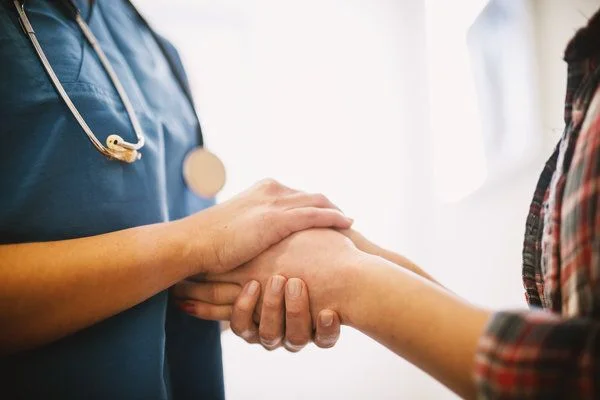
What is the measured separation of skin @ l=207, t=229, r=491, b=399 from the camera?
367mm

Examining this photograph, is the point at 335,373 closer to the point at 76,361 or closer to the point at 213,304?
the point at 213,304

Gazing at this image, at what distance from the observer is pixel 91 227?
54cm

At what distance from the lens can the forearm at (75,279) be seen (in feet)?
1.48

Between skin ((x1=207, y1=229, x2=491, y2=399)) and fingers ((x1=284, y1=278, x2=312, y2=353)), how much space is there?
15 millimetres

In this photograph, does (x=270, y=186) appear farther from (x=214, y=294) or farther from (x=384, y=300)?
(x=384, y=300)

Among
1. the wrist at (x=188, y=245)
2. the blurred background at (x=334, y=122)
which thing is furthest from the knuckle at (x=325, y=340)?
the blurred background at (x=334, y=122)

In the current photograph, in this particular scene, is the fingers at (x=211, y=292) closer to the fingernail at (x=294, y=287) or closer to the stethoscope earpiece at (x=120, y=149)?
the fingernail at (x=294, y=287)

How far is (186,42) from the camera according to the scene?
1641mm

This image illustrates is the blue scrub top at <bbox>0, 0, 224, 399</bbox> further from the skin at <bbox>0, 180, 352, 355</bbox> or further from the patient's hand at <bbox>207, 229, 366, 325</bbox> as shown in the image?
the patient's hand at <bbox>207, 229, 366, 325</bbox>

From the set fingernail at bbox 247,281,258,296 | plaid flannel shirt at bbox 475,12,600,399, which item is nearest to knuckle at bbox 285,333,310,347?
fingernail at bbox 247,281,258,296

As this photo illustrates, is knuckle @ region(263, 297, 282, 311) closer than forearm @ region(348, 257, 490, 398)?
No

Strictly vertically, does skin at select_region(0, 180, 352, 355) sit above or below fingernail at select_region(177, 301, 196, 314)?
above

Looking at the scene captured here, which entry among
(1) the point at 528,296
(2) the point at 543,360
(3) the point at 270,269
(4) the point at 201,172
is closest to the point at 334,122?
(4) the point at 201,172

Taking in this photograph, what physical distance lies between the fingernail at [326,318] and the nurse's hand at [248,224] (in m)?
0.16
